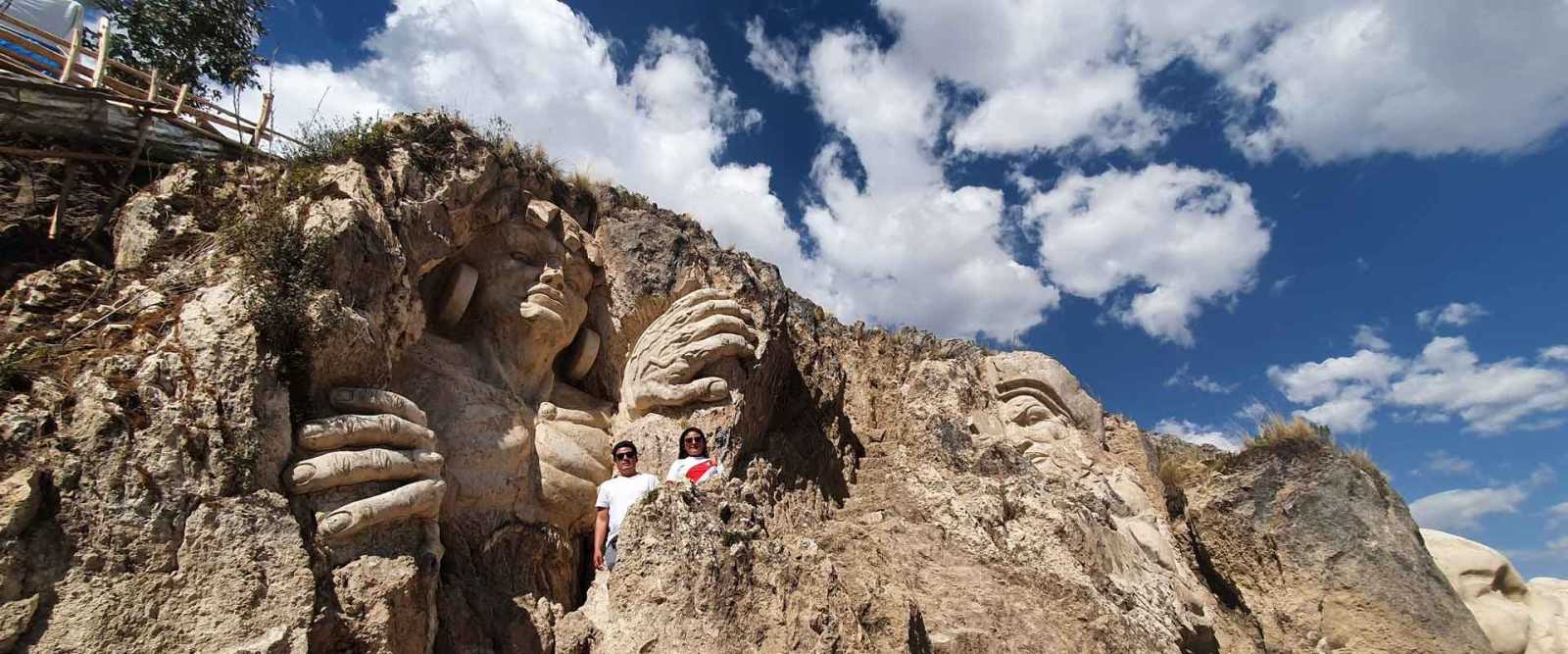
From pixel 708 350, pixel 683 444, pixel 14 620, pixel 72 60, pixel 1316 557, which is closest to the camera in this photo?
pixel 14 620

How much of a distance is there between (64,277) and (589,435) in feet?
10.5

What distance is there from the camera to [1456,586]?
830 cm

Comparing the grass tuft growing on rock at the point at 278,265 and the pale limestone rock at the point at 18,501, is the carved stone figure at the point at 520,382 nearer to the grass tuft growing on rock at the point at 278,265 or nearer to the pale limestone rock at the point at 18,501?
the grass tuft growing on rock at the point at 278,265

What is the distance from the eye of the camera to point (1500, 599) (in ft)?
27.1

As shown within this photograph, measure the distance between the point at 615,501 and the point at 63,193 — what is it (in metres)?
4.31

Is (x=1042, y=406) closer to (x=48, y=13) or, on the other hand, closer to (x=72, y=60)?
(x=72, y=60)

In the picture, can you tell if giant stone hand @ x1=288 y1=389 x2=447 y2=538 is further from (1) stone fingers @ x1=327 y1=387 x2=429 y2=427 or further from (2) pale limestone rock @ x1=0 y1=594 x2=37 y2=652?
(2) pale limestone rock @ x1=0 y1=594 x2=37 y2=652

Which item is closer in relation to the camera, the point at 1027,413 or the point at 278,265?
the point at 278,265

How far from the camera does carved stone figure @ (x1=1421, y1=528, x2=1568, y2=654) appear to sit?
7848mm

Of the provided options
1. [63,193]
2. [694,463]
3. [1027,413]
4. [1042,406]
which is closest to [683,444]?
[694,463]

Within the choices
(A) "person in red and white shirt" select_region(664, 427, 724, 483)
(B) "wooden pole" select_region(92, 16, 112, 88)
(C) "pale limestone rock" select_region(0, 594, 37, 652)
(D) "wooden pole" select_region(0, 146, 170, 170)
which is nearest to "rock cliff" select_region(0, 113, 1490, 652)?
(C) "pale limestone rock" select_region(0, 594, 37, 652)

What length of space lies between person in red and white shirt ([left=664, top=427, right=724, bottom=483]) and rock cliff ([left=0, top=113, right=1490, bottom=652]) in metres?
0.33

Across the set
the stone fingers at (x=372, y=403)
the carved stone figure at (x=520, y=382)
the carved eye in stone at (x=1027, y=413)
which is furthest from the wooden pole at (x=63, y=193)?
the carved eye in stone at (x=1027, y=413)

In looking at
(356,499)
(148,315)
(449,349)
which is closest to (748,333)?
(449,349)
